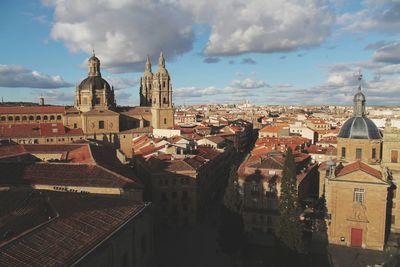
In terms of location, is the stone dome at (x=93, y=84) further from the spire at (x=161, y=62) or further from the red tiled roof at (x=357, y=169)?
the red tiled roof at (x=357, y=169)

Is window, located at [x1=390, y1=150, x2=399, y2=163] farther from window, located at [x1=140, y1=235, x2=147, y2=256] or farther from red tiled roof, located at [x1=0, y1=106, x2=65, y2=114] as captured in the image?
red tiled roof, located at [x1=0, y1=106, x2=65, y2=114]

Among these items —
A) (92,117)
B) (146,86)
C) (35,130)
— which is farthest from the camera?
(146,86)

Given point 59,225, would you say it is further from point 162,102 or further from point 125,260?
point 162,102

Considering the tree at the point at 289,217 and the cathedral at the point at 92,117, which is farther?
the cathedral at the point at 92,117

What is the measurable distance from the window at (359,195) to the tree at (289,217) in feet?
25.7

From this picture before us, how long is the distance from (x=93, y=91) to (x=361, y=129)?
5969cm

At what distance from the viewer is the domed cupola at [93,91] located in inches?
3339

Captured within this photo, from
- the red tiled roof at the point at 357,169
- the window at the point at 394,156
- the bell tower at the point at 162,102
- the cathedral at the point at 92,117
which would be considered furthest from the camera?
the bell tower at the point at 162,102

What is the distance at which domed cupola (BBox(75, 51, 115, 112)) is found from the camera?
278 ft

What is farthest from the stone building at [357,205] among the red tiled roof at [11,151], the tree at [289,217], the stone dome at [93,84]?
Result: the stone dome at [93,84]

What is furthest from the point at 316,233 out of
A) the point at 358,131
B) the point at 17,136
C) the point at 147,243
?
the point at 17,136

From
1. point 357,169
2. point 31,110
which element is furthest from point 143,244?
point 31,110

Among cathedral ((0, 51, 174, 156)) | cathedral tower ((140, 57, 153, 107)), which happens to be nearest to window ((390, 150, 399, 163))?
cathedral ((0, 51, 174, 156))

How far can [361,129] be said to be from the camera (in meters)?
41.9
